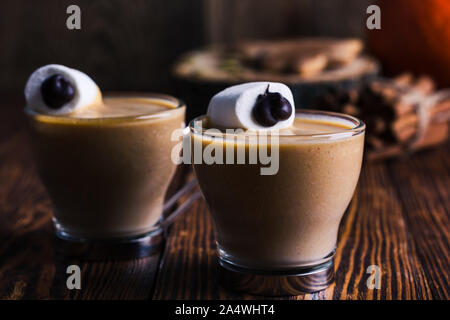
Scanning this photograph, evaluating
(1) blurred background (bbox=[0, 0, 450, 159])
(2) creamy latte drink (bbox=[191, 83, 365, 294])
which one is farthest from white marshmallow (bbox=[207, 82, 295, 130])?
(1) blurred background (bbox=[0, 0, 450, 159])

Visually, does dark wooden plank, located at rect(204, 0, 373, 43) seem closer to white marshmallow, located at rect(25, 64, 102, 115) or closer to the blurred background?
the blurred background

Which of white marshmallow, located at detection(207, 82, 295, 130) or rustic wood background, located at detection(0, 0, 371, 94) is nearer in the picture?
white marshmallow, located at detection(207, 82, 295, 130)

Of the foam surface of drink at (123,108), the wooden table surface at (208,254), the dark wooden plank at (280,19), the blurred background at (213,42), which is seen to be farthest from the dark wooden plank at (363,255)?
the dark wooden plank at (280,19)

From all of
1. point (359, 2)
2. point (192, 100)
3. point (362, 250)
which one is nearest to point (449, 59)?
point (359, 2)

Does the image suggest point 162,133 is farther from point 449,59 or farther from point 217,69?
point 449,59

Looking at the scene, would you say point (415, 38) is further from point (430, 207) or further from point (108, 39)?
point (108, 39)
